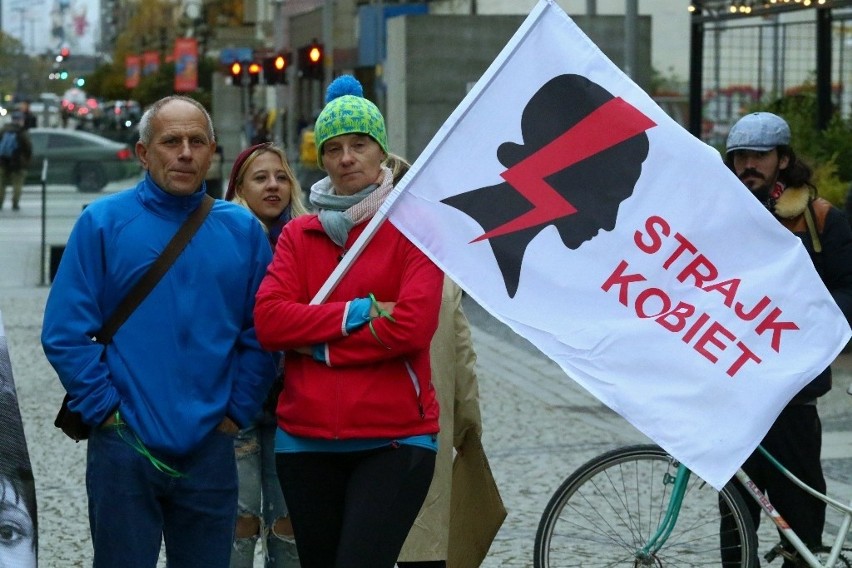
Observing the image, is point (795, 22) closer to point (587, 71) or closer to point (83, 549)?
point (83, 549)

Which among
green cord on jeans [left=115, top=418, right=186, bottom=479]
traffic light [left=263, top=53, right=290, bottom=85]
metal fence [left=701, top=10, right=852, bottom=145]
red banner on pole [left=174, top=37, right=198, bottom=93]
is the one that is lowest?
green cord on jeans [left=115, top=418, right=186, bottom=479]

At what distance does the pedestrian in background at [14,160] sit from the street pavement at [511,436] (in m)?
15.0

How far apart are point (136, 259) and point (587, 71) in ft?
4.29

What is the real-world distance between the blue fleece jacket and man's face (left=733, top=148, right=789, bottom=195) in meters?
1.99

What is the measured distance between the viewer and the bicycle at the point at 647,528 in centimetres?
493

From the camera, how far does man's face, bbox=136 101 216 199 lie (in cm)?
404

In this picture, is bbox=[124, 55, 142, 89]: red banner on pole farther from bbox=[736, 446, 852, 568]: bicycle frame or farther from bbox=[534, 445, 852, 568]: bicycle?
bbox=[736, 446, 852, 568]: bicycle frame

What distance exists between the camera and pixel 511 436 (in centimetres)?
927

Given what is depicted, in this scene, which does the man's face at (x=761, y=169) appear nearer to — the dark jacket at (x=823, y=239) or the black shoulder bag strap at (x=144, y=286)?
the dark jacket at (x=823, y=239)

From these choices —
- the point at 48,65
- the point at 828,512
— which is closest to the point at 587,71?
the point at 828,512

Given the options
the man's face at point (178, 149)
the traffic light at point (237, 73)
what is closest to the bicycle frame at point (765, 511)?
the man's face at point (178, 149)

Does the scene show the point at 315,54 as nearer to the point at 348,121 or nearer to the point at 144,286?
the point at 348,121

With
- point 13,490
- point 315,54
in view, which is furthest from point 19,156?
point 13,490

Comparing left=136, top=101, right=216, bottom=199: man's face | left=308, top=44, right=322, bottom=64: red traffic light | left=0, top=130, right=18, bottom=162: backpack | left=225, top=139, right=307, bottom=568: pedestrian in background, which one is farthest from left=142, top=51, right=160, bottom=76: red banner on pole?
left=136, top=101, right=216, bottom=199: man's face
